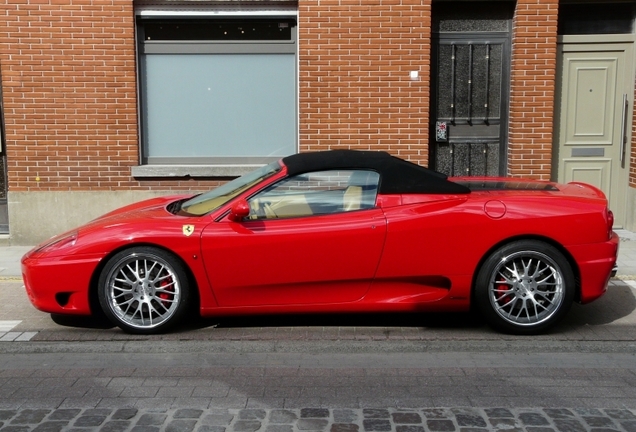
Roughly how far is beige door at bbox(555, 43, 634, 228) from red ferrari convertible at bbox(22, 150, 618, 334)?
4.66m

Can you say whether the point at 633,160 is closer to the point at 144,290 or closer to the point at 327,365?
the point at 327,365

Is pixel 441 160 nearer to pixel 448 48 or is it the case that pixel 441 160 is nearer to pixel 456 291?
pixel 448 48

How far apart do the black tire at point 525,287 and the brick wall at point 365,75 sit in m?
4.45

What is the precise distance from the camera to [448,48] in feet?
34.8

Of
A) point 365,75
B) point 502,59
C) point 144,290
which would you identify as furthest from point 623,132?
point 144,290

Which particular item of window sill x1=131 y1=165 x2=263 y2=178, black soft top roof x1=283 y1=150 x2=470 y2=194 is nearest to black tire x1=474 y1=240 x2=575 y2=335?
black soft top roof x1=283 y1=150 x2=470 y2=194

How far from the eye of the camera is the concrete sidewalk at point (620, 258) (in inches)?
338

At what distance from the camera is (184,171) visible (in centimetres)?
1041

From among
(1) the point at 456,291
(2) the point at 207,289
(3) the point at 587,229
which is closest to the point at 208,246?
(2) the point at 207,289

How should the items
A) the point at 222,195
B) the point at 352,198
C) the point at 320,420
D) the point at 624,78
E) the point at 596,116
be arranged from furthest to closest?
the point at 596,116 → the point at 624,78 → the point at 222,195 → the point at 352,198 → the point at 320,420

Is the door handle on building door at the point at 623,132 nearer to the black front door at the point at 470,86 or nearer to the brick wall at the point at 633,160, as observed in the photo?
the brick wall at the point at 633,160

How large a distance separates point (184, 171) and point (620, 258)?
17.8 feet

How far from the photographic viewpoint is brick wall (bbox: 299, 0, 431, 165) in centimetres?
1020

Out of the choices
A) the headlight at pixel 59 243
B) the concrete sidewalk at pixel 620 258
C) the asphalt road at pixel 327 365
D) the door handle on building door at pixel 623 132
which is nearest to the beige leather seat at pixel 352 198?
the asphalt road at pixel 327 365
